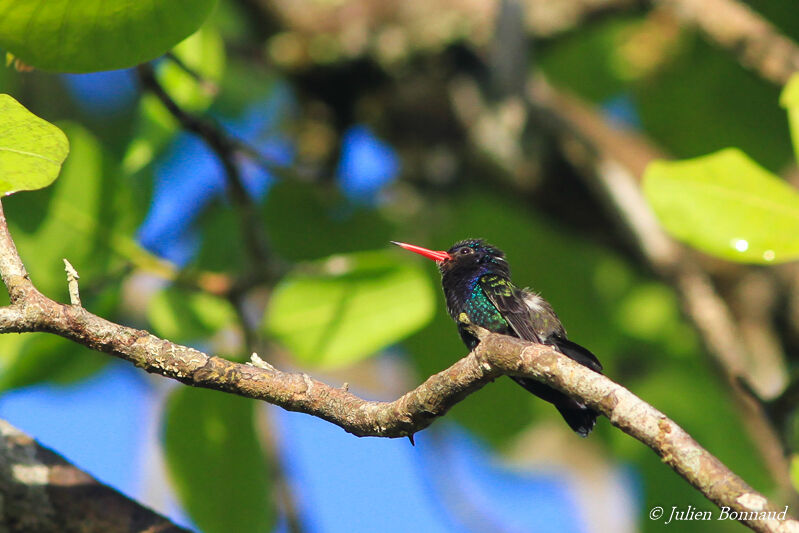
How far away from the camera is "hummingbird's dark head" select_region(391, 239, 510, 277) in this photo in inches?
96.3

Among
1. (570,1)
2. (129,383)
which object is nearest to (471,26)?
(570,1)

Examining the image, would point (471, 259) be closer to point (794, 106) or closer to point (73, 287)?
point (794, 106)

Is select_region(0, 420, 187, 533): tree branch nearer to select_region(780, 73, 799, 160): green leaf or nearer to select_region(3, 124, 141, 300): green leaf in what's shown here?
select_region(3, 124, 141, 300): green leaf

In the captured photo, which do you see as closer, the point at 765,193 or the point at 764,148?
the point at 765,193

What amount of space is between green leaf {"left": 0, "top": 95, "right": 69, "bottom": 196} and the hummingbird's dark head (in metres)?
1.16

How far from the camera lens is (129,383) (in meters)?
4.08

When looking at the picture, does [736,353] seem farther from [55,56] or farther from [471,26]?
[55,56]

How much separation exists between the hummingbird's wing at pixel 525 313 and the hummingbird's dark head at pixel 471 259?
13cm

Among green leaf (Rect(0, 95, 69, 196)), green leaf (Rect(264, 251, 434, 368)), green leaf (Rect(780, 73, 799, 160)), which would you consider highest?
green leaf (Rect(780, 73, 799, 160))

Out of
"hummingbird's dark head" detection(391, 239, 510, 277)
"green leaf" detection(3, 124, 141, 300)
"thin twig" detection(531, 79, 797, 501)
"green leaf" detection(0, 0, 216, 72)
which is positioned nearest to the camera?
"green leaf" detection(0, 0, 216, 72)

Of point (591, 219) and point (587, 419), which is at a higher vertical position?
point (587, 419)

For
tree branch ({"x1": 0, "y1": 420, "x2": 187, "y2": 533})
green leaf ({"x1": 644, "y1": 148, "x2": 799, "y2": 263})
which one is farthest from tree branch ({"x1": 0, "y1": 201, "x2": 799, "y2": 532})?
green leaf ({"x1": 644, "y1": 148, "x2": 799, "y2": 263})

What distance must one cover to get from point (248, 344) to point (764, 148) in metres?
2.23

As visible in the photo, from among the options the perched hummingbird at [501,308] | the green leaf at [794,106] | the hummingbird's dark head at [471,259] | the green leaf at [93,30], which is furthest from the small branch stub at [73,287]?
the green leaf at [794,106]
